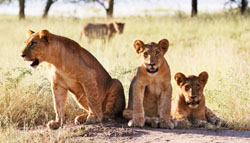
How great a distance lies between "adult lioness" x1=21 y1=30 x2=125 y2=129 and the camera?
517cm

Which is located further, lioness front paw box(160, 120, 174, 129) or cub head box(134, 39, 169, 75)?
lioness front paw box(160, 120, 174, 129)

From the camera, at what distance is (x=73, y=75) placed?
534 centimetres

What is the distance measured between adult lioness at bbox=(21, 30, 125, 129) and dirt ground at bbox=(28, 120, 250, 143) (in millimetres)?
313

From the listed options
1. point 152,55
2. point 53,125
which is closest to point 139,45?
point 152,55

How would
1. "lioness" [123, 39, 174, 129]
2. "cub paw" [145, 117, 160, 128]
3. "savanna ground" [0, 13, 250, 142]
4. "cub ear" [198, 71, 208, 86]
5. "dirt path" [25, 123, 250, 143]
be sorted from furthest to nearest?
"cub ear" [198, 71, 208, 86] → "cub paw" [145, 117, 160, 128] → "lioness" [123, 39, 174, 129] → "savanna ground" [0, 13, 250, 142] → "dirt path" [25, 123, 250, 143]

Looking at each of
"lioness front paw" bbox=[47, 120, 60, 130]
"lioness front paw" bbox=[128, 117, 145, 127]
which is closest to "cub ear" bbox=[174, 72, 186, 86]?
"lioness front paw" bbox=[128, 117, 145, 127]

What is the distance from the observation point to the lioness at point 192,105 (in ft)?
18.3

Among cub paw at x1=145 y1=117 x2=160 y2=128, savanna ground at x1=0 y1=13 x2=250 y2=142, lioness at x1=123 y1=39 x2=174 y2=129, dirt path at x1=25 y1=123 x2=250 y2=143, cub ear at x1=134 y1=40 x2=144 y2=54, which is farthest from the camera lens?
cub paw at x1=145 y1=117 x2=160 y2=128

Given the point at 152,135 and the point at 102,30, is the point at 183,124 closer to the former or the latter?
the point at 152,135

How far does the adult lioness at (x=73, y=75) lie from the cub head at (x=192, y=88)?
0.88 metres

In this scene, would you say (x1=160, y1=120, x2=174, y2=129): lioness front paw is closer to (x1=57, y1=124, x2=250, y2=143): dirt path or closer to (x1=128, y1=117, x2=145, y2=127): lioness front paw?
(x1=57, y1=124, x2=250, y2=143): dirt path

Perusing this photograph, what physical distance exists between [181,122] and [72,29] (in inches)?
496

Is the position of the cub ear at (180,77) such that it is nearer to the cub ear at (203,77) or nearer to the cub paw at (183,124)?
the cub ear at (203,77)

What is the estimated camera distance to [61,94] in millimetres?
5578
